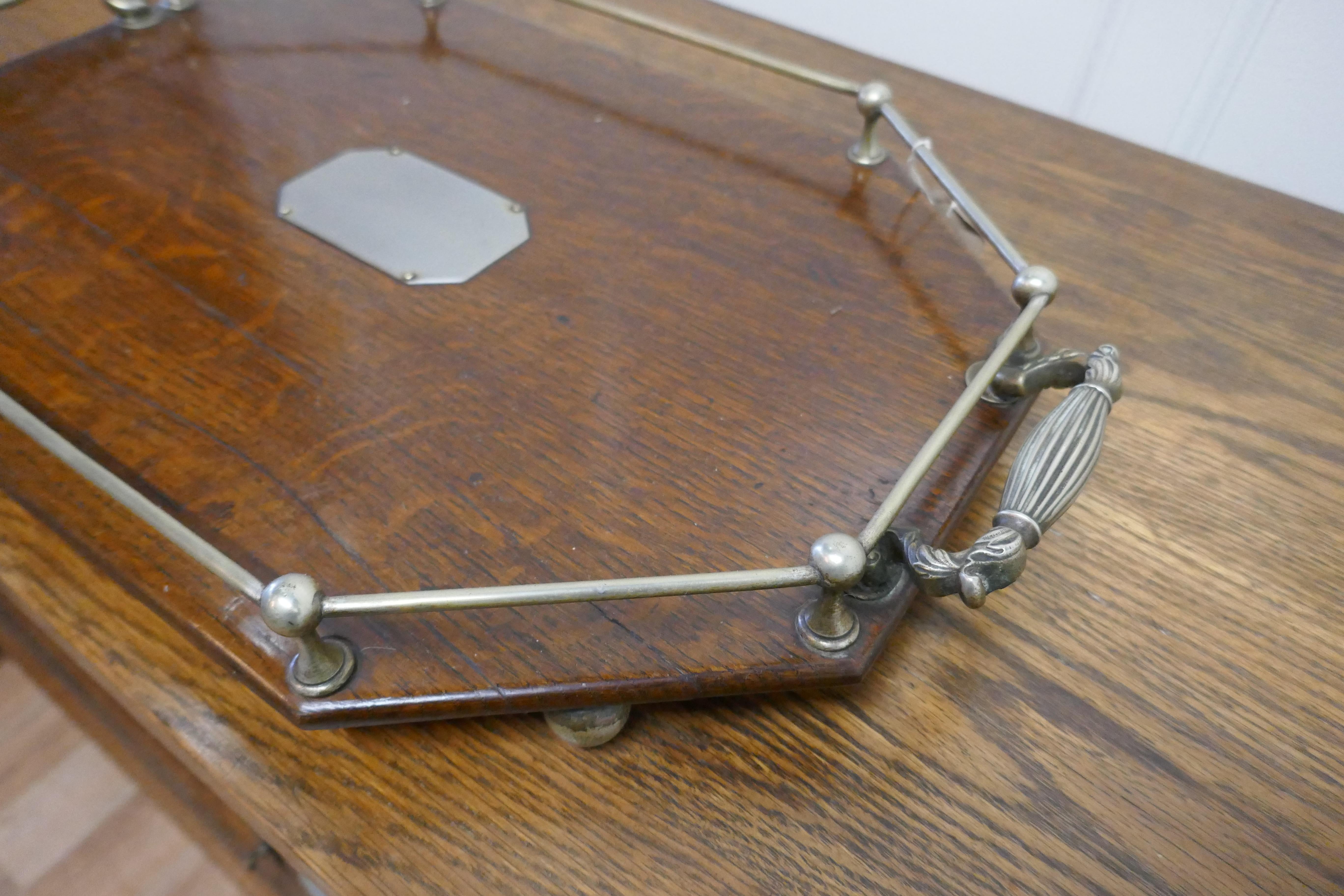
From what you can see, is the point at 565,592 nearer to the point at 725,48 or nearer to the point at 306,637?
the point at 306,637

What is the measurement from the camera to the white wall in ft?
3.41

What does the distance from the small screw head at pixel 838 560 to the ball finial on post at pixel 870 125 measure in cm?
49

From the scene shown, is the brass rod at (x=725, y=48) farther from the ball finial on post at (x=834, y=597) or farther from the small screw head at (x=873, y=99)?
the ball finial on post at (x=834, y=597)

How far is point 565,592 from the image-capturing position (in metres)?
0.55

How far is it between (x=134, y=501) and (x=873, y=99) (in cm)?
67

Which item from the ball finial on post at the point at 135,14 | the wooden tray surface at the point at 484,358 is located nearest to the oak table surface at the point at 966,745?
the wooden tray surface at the point at 484,358

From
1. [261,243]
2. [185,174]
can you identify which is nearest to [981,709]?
[261,243]

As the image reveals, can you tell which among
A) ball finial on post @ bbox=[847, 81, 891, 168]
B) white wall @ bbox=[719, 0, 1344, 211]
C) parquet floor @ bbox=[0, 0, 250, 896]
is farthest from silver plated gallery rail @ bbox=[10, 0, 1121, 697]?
white wall @ bbox=[719, 0, 1344, 211]

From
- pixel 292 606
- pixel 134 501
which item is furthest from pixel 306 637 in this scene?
pixel 134 501

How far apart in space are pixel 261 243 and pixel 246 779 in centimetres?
44

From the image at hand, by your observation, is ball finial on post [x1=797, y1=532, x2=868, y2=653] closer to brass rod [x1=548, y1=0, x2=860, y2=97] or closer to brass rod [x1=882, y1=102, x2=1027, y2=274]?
brass rod [x1=882, y1=102, x2=1027, y2=274]

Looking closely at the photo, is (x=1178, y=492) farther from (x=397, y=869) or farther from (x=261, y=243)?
(x=261, y=243)

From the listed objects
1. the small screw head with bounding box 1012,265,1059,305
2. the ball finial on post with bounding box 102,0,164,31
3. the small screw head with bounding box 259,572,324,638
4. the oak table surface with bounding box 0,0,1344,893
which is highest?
the small screw head with bounding box 1012,265,1059,305

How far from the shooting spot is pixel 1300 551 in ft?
2.33
